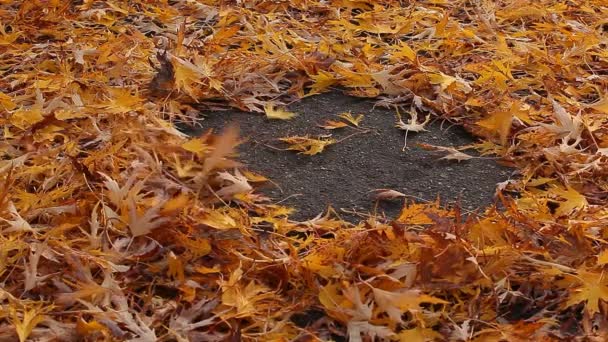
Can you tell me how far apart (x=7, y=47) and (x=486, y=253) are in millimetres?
1396

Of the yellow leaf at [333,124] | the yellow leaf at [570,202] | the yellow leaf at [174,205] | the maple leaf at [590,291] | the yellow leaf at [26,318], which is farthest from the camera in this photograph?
the yellow leaf at [333,124]

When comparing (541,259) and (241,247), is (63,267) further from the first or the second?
(541,259)

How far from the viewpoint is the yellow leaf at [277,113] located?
185 centimetres

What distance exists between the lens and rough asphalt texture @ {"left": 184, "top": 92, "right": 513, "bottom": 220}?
159cm

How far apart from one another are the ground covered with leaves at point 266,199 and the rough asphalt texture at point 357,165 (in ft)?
0.12

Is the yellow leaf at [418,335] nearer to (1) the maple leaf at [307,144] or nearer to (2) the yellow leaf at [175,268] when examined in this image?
(2) the yellow leaf at [175,268]

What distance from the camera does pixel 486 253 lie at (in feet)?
4.46

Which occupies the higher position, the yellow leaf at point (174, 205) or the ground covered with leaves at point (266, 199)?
the yellow leaf at point (174, 205)

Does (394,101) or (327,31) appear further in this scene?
(327,31)

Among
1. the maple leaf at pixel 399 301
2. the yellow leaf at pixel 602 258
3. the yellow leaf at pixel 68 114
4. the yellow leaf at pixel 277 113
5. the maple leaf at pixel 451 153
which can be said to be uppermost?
the yellow leaf at pixel 602 258

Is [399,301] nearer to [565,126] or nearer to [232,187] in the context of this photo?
[232,187]

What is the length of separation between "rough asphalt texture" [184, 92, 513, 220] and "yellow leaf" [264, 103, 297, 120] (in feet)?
0.05

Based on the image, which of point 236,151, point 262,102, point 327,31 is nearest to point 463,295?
point 236,151

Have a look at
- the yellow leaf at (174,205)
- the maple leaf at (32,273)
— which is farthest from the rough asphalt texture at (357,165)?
the maple leaf at (32,273)
